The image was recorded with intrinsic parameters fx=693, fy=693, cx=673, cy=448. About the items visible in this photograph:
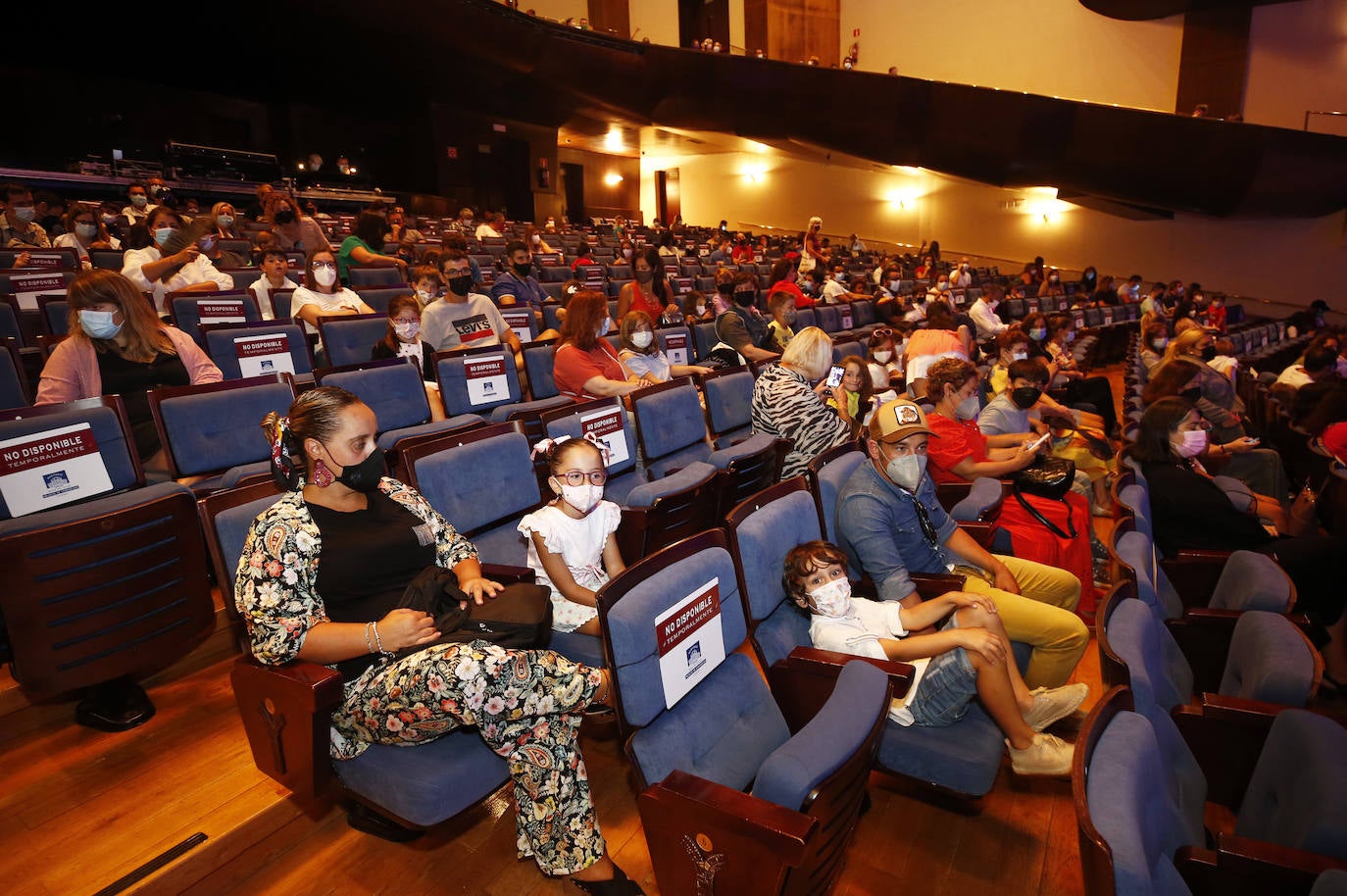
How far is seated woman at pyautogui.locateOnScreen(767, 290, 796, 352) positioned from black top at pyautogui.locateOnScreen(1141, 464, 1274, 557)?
3087 mm

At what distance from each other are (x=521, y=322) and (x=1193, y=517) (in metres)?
4.46

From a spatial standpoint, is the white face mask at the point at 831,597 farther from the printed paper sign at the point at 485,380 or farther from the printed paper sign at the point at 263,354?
the printed paper sign at the point at 263,354

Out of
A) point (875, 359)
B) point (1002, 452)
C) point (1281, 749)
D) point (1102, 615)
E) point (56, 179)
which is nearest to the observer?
point (1281, 749)

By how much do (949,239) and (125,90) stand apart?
18.7m

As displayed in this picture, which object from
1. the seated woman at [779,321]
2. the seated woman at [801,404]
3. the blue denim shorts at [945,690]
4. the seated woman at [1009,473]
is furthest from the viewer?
the seated woman at [779,321]

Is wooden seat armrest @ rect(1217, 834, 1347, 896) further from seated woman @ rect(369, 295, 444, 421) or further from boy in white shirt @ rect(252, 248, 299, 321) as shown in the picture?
boy in white shirt @ rect(252, 248, 299, 321)

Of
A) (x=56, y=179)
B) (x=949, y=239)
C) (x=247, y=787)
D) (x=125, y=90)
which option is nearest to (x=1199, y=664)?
(x=247, y=787)

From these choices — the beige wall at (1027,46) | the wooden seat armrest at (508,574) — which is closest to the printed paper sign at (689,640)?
the wooden seat armrest at (508,574)

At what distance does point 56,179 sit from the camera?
9.35 meters

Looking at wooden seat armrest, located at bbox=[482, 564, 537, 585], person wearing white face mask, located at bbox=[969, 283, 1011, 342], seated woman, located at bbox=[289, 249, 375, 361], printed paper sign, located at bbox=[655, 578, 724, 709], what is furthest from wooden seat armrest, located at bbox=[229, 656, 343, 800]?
person wearing white face mask, located at bbox=[969, 283, 1011, 342]

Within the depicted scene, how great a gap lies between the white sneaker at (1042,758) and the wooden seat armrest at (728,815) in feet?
3.67

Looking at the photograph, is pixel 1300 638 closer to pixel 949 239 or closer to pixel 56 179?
pixel 56 179

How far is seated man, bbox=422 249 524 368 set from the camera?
14.9 feet

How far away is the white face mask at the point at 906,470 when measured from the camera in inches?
94.5
